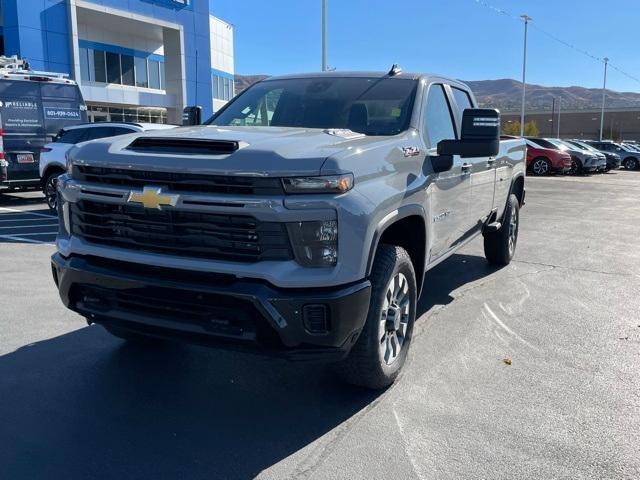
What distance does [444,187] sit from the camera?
441 cm

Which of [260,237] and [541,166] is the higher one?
[260,237]

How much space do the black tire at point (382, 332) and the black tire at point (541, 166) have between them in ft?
74.8

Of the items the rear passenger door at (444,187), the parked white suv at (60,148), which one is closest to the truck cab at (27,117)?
the parked white suv at (60,148)

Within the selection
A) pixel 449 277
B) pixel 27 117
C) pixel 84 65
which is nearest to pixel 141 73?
pixel 84 65

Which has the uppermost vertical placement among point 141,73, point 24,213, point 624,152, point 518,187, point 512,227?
point 141,73

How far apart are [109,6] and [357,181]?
2819cm

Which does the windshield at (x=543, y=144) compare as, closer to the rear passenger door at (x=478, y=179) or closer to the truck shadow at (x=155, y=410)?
the rear passenger door at (x=478, y=179)

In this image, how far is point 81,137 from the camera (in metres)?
11.4

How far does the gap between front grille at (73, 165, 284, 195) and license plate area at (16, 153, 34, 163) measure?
1029 centimetres

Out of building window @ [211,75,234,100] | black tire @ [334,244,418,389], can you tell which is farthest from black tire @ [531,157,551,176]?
building window @ [211,75,234,100]

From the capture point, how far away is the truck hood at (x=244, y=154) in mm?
2932

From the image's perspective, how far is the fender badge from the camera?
3775mm

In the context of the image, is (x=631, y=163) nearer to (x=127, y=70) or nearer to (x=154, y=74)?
(x=154, y=74)

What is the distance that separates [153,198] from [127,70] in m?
33.1
